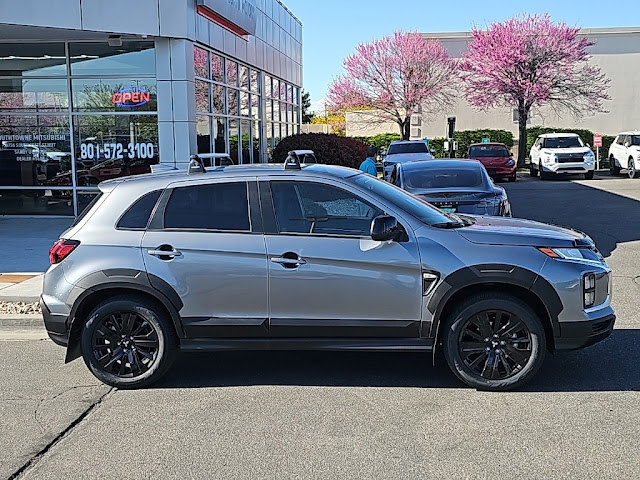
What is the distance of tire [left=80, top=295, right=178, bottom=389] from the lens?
578 centimetres

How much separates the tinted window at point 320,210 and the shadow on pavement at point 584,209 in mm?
7043

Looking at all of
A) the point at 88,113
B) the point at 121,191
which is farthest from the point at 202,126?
the point at 121,191

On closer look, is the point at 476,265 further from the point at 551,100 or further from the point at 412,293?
the point at 551,100

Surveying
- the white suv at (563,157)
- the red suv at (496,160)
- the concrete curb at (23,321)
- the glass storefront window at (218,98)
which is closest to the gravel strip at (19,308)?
the concrete curb at (23,321)

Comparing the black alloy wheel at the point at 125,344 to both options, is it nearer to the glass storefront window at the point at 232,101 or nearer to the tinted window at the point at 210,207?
the tinted window at the point at 210,207

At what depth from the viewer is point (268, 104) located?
2461 centimetres

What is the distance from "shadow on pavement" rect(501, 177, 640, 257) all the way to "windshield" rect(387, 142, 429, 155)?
3191 mm

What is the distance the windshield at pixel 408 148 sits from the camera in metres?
24.2

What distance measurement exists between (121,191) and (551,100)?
118ft

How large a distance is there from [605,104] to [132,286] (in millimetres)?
40696

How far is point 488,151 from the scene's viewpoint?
29.6m

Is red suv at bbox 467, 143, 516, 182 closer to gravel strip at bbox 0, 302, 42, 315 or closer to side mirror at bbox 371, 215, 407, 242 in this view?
gravel strip at bbox 0, 302, 42, 315

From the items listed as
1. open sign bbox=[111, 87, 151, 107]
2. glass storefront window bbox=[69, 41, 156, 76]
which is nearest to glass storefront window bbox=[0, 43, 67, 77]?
glass storefront window bbox=[69, 41, 156, 76]

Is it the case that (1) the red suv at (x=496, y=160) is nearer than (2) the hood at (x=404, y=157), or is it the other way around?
(2) the hood at (x=404, y=157)
